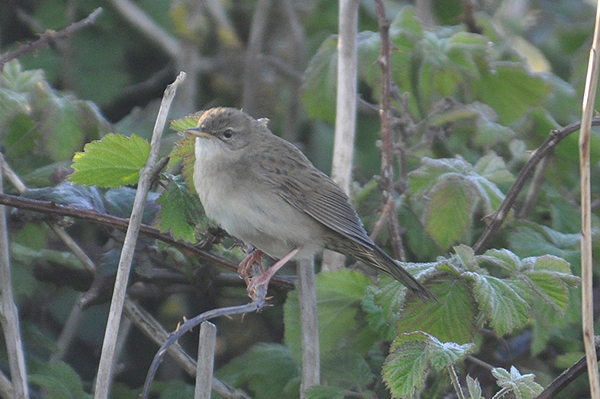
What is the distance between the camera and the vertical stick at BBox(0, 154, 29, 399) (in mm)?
2609

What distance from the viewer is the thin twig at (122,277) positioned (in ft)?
7.59

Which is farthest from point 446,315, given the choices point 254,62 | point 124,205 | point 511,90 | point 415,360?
point 254,62

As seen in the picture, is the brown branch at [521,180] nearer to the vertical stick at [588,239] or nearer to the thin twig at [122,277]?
the vertical stick at [588,239]

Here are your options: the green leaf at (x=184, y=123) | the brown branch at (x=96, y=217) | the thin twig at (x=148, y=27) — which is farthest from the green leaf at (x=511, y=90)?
the thin twig at (x=148, y=27)

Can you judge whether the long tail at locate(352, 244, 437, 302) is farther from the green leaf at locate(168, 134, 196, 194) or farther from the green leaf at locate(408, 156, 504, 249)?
the green leaf at locate(168, 134, 196, 194)

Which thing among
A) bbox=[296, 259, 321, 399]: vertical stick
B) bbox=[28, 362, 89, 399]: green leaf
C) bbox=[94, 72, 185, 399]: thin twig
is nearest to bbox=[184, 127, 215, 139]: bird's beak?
bbox=[94, 72, 185, 399]: thin twig

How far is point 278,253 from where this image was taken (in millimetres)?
3006

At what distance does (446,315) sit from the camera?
2.60m

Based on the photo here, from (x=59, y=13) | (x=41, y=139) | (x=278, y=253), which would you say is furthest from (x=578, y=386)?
(x=59, y=13)

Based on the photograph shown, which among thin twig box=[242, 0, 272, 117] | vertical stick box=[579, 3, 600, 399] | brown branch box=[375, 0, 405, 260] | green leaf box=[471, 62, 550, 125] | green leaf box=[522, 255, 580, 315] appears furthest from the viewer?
thin twig box=[242, 0, 272, 117]

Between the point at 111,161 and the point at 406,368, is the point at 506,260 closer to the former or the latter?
the point at 406,368

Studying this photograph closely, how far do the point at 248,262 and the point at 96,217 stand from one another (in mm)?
625

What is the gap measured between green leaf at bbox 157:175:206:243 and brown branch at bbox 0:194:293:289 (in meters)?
0.09

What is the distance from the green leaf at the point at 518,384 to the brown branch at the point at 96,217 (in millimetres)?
1104
